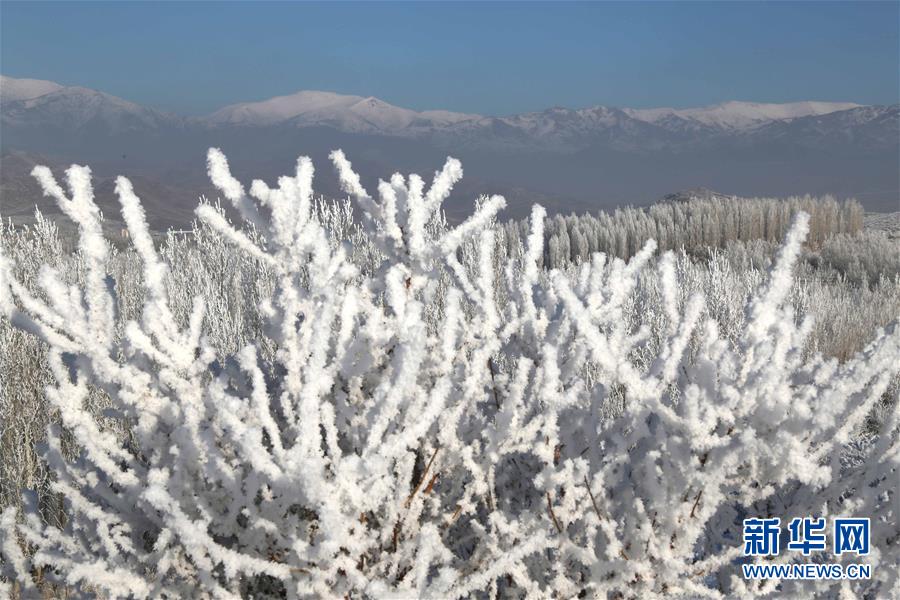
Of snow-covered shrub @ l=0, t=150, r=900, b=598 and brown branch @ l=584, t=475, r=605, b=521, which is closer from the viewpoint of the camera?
snow-covered shrub @ l=0, t=150, r=900, b=598

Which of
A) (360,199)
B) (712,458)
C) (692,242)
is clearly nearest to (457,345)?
(360,199)

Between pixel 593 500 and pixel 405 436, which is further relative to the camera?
pixel 593 500

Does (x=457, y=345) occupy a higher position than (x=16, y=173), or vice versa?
(x=16, y=173)

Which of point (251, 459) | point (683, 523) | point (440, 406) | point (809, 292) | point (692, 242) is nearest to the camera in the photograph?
point (251, 459)

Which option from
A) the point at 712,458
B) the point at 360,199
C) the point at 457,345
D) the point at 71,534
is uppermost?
the point at 360,199

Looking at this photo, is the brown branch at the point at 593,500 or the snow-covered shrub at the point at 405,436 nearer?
the snow-covered shrub at the point at 405,436

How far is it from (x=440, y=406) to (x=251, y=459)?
0.39 meters

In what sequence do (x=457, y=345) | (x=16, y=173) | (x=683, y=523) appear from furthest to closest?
(x=16, y=173), (x=457, y=345), (x=683, y=523)

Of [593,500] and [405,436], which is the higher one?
[405,436]

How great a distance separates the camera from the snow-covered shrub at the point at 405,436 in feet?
4.65

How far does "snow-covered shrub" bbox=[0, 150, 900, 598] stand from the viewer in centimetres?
142

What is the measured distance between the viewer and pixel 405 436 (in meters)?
1.37

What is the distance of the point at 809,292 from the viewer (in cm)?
700

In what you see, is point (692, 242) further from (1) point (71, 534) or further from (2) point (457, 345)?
(1) point (71, 534)
